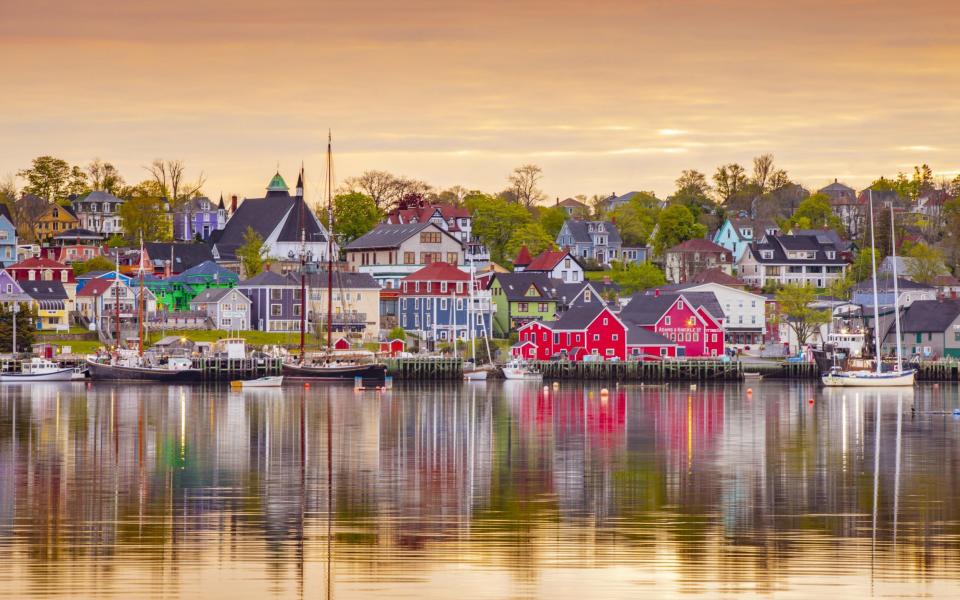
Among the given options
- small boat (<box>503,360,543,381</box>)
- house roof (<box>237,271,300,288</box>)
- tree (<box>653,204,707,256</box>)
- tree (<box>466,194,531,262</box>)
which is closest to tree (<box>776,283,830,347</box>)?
small boat (<box>503,360,543,381</box>)

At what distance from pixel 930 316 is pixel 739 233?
57293mm

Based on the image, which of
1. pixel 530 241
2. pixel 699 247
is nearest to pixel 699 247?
pixel 699 247

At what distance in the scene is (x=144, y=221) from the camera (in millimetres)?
173375

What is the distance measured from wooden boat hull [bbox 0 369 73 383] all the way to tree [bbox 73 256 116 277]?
1696 inches

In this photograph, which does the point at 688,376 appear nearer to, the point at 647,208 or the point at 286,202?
the point at 286,202

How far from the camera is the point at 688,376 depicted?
11056cm

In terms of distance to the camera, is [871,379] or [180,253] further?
[180,253]

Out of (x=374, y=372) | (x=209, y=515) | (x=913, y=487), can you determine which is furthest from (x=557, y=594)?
(x=374, y=372)

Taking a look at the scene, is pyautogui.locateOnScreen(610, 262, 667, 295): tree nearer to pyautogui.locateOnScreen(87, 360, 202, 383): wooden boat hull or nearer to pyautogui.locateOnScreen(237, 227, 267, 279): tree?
pyautogui.locateOnScreen(237, 227, 267, 279): tree

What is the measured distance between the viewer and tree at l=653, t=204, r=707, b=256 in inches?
7028

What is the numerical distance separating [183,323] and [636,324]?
36.6m

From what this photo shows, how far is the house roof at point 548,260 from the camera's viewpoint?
151m

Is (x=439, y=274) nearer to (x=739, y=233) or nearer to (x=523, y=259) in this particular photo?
(x=523, y=259)

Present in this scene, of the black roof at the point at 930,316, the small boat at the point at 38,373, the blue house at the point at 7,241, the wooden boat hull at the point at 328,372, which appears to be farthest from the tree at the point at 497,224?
the small boat at the point at 38,373
